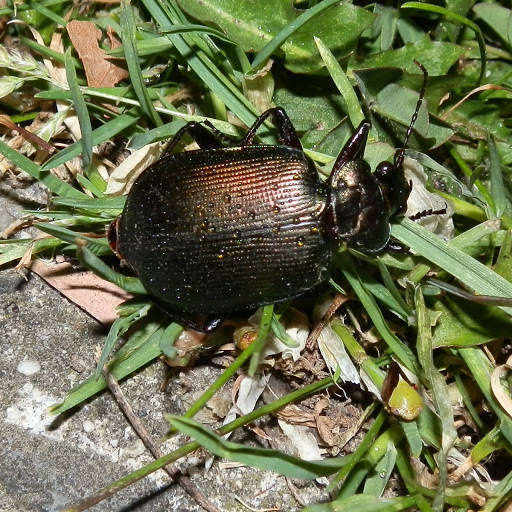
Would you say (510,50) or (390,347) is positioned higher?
(510,50)

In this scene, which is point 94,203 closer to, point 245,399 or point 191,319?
point 191,319

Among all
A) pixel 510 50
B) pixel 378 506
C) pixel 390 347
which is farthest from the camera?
pixel 510 50

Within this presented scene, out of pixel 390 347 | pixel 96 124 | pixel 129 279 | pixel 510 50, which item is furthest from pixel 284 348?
pixel 510 50

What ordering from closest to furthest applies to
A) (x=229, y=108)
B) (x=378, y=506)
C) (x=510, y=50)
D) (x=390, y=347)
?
1. (x=378, y=506)
2. (x=390, y=347)
3. (x=229, y=108)
4. (x=510, y=50)

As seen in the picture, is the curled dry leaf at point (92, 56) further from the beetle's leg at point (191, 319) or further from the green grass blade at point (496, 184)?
the green grass blade at point (496, 184)

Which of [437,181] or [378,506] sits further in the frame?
[437,181]

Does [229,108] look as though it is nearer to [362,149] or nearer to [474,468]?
[362,149]

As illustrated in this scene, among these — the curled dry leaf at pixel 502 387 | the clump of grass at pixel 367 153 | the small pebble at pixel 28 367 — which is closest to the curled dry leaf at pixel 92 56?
the clump of grass at pixel 367 153
